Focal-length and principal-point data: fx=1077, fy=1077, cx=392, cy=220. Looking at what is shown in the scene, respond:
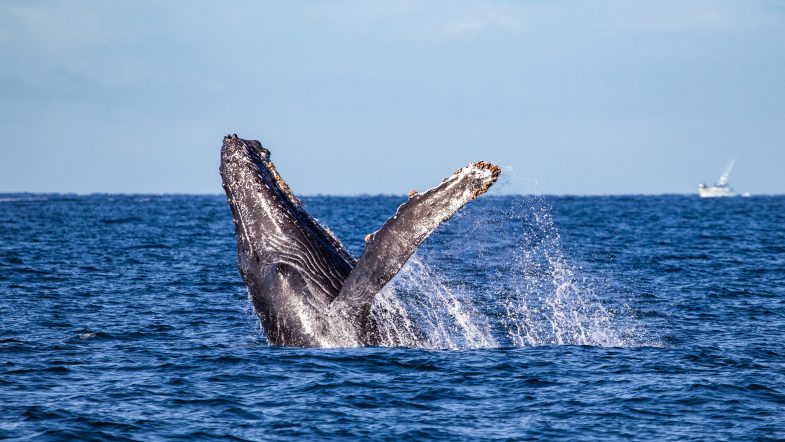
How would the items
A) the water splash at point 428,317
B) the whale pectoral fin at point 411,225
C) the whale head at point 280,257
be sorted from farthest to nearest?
1. the water splash at point 428,317
2. the whale head at point 280,257
3. the whale pectoral fin at point 411,225

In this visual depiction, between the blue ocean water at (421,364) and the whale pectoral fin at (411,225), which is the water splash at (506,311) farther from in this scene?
the whale pectoral fin at (411,225)

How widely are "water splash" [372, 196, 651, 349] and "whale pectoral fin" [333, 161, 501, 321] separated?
3.49ft

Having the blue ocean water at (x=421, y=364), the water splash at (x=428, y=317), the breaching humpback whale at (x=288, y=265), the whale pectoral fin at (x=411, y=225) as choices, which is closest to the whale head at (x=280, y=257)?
the breaching humpback whale at (x=288, y=265)

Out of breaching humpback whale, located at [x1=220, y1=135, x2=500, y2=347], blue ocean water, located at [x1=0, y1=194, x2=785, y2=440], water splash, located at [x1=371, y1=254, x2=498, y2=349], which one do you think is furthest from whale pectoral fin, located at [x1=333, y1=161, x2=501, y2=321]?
blue ocean water, located at [x1=0, y1=194, x2=785, y2=440]

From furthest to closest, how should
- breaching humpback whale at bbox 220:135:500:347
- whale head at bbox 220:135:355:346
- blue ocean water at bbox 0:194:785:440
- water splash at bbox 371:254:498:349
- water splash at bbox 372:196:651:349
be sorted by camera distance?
1. water splash at bbox 372:196:651:349
2. water splash at bbox 371:254:498:349
3. whale head at bbox 220:135:355:346
4. breaching humpback whale at bbox 220:135:500:347
5. blue ocean water at bbox 0:194:785:440

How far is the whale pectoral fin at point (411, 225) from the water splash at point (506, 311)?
1.06 metres

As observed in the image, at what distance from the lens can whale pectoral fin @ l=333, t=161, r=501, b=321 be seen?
9.52m

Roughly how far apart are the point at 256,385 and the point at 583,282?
14.6 m

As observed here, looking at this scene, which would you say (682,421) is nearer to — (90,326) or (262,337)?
(262,337)

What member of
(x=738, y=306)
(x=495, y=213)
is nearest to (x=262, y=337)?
(x=738, y=306)

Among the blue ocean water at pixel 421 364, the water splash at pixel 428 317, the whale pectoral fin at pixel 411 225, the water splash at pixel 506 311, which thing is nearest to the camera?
the whale pectoral fin at pixel 411 225

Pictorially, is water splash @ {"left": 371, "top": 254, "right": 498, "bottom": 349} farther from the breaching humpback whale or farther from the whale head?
the whale head

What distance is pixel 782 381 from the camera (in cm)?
1200

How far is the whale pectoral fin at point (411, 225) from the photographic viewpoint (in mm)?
9523
